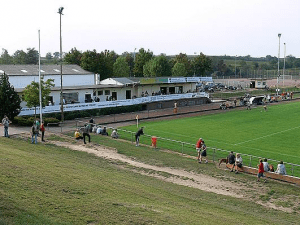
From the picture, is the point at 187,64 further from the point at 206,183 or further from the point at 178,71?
the point at 206,183

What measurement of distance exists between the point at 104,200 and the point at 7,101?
87.3 feet

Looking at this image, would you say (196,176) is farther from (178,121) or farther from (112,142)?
(178,121)

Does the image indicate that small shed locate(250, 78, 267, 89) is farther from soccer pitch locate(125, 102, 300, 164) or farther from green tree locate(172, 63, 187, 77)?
soccer pitch locate(125, 102, 300, 164)

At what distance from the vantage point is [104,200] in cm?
1316

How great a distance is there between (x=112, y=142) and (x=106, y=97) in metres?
24.7

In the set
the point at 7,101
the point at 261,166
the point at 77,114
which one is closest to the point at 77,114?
the point at 77,114

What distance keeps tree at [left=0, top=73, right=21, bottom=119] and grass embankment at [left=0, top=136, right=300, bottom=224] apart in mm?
19145

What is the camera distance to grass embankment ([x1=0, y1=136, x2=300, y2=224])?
11.1 metres

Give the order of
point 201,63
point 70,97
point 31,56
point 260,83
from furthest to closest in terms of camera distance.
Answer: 1. point 31,56
2. point 201,63
3. point 260,83
4. point 70,97

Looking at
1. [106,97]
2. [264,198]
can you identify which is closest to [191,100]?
[106,97]

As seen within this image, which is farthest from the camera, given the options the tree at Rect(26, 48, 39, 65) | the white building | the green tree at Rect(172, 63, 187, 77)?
the tree at Rect(26, 48, 39, 65)

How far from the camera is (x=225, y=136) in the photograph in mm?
35344

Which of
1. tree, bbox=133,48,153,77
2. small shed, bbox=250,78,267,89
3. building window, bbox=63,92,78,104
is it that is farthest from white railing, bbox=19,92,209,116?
small shed, bbox=250,78,267,89

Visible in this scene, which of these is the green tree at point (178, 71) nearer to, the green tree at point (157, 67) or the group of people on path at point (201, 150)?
the green tree at point (157, 67)
